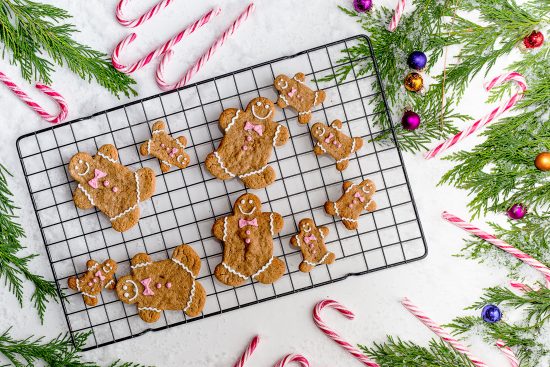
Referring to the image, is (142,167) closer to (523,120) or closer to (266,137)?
(266,137)

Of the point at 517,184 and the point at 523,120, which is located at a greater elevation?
the point at 523,120

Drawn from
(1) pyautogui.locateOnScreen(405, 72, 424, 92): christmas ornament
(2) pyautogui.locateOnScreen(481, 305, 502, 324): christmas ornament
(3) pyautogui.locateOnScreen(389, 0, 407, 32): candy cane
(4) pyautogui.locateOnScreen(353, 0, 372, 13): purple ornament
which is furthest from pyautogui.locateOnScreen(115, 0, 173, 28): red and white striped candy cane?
(2) pyautogui.locateOnScreen(481, 305, 502, 324): christmas ornament

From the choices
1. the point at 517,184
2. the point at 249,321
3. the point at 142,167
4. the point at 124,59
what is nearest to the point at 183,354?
the point at 249,321

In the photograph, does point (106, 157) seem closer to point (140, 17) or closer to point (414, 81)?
point (140, 17)

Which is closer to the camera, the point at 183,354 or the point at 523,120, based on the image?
the point at 523,120

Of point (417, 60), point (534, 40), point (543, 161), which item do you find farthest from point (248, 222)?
point (534, 40)

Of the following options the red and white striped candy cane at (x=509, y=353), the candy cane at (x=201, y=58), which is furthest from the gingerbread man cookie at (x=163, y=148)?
the red and white striped candy cane at (x=509, y=353)

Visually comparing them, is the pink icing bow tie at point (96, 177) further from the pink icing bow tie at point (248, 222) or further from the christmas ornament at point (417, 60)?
the christmas ornament at point (417, 60)

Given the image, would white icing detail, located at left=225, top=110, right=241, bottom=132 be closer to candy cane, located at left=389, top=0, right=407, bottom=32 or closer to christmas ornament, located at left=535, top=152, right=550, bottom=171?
candy cane, located at left=389, top=0, right=407, bottom=32

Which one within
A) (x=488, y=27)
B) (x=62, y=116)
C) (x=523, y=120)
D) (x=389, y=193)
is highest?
(x=62, y=116)
